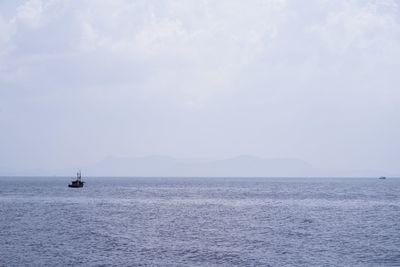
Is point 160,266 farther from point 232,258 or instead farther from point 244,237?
point 244,237

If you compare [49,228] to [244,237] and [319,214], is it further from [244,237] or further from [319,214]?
[319,214]

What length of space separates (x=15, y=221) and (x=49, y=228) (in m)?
10.3

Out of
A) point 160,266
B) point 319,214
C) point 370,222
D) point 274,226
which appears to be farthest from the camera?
point 319,214

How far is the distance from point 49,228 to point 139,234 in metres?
12.4

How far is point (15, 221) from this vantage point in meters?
68.3

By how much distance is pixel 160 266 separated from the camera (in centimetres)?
3934

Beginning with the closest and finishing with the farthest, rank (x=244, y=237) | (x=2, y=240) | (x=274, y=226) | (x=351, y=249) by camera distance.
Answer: (x=351, y=249)
(x=2, y=240)
(x=244, y=237)
(x=274, y=226)

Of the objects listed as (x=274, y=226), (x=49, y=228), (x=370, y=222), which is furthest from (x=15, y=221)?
Result: (x=370, y=222)

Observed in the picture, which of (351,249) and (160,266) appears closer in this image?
(160,266)

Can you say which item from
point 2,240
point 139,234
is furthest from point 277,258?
point 2,240

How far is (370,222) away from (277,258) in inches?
1307

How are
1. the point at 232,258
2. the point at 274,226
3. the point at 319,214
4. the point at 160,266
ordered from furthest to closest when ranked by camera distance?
1. the point at 319,214
2. the point at 274,226
3. the point at 232,258
4. the point at 160,266

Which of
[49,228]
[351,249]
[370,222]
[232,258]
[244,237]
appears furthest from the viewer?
[370,222]

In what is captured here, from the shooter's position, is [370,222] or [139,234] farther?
[370,222]
